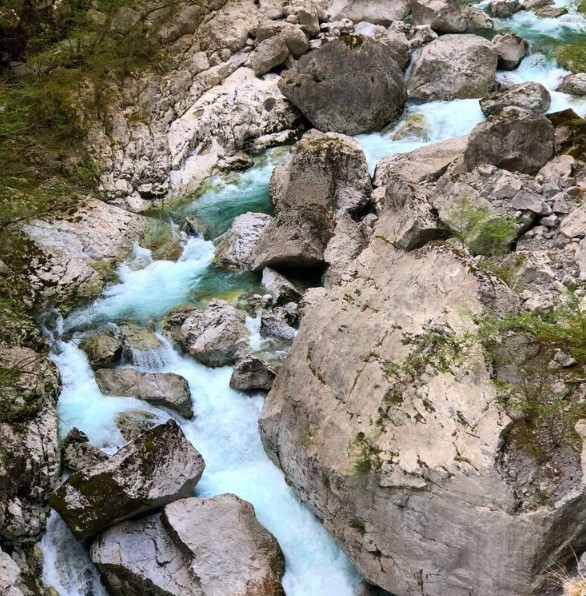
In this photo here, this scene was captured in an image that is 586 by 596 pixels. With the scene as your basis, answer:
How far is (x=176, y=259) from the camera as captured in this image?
10938 millimetres

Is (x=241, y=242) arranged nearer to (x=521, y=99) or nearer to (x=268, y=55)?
(x=521, y=99)

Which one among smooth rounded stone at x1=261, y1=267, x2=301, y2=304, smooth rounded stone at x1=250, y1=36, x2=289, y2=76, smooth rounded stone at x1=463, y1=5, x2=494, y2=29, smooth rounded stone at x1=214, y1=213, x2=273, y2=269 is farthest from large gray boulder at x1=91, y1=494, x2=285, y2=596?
smooth rounded stone at x1=463, y1=5, x2=494, y2=29

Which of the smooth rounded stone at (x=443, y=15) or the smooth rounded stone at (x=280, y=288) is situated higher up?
the smooth rounded stone at (x=443, y=15)

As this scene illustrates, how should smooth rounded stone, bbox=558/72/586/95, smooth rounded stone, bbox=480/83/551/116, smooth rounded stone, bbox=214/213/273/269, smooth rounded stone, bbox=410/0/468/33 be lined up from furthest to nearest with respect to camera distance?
smooth rounded stone, bbox=410/0/468/33, smooth rounded stone, bbox=558/72/586/95, smooth rounded stone, bbox=480/83/551/116, smooth rounded stone, bbox=214/213/273/269

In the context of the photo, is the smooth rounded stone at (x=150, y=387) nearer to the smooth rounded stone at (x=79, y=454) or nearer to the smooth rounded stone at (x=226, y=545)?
the smooth rounded stone at (x=79, y=454)

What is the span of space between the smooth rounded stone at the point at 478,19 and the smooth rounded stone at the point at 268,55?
15.7ft

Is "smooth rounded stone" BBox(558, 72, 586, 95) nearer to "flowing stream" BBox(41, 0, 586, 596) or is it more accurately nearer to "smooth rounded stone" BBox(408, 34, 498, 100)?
"flowing stream" BBox(41, 0, 586, 596)

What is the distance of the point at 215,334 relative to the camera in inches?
343

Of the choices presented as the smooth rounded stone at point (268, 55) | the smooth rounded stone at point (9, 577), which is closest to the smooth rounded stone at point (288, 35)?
the smooth rounded stone at point (268, 55)

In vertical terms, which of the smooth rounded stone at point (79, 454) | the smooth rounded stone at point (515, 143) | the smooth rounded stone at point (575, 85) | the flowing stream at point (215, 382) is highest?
the smooth rounded stone at point (515, 143)

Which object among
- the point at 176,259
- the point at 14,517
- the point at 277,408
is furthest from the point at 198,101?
the point at 14,517

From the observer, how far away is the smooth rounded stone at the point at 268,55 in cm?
1452

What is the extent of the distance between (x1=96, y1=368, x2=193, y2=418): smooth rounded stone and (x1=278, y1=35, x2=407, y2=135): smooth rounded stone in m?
7.08

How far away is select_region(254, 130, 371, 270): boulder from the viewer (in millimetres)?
9867
